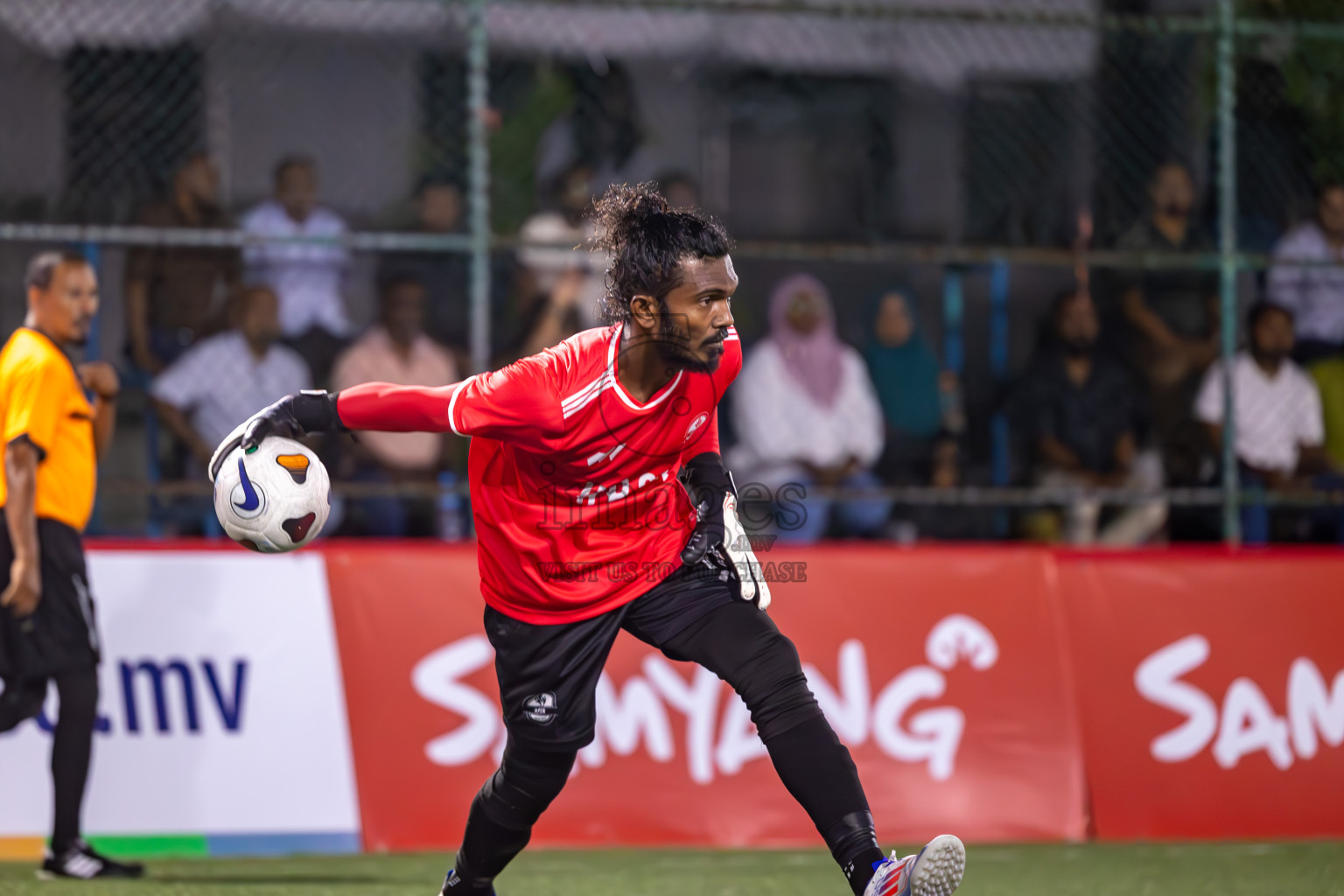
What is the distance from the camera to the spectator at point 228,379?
25.5 feet

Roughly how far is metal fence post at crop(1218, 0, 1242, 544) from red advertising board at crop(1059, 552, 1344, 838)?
107cm

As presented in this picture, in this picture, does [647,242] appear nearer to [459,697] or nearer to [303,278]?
[459,697]

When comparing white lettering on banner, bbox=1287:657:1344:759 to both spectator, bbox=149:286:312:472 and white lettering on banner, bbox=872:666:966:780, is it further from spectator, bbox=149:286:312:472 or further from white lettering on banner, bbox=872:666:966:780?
Result: spectator, bbox=149:286:312:472

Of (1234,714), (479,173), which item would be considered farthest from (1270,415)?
(479,173)

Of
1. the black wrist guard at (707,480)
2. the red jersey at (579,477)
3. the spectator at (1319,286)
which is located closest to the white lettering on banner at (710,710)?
the black wrist guard at (707,480)

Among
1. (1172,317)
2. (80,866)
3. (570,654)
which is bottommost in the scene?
(80,866)

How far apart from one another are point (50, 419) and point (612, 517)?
8.44 ft

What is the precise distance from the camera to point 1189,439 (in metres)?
8.60

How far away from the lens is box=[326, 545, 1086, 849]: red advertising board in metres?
6.47

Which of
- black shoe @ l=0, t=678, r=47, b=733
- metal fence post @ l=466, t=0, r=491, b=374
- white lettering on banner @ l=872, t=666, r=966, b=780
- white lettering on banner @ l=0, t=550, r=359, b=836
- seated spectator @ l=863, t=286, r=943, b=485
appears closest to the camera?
black shoe @ l=0, t=678, r=47, b=733

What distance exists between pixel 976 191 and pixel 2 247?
549cm

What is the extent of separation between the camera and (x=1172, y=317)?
884 centimetres

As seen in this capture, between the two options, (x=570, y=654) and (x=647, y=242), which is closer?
(x=647, y=242)

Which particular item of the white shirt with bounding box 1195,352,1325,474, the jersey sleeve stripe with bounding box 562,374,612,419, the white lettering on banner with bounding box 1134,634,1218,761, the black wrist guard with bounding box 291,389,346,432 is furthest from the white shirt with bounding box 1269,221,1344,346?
the black wrist guard with bounding box 291,389,346,432
